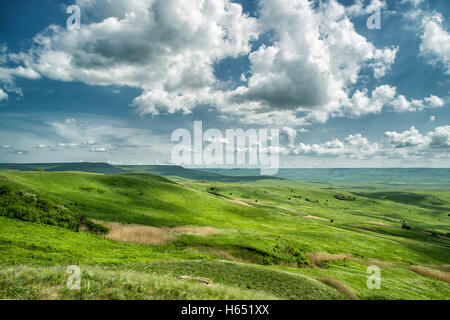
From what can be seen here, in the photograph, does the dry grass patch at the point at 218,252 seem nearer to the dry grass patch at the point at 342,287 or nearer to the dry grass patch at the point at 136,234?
the dry grass patch at the point at 136,234

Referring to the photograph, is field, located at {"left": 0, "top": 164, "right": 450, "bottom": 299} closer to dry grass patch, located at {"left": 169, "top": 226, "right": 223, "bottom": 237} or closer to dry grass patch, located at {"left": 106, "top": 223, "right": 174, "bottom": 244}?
dry grass patch, located at {"left": 106, "top": 223, "right": 174, "bottom": 244}

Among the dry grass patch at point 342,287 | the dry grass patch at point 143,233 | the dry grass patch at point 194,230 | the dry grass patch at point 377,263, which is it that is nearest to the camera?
the dry grass patch at point 342,287

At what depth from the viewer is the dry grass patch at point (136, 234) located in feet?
123

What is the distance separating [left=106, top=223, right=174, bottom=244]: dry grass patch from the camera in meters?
37.5

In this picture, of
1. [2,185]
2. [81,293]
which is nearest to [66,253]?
[81,293]

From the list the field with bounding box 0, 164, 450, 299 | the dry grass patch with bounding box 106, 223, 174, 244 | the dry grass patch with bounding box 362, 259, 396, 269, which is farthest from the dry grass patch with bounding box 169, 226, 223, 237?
the dry grass patch with bounding box 362, 259, 396, 269

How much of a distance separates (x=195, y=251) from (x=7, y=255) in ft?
73.6

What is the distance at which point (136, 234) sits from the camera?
3978 centimetres

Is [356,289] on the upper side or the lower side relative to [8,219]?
lower

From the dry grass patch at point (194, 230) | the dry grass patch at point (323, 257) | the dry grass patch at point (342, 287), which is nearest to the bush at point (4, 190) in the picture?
the dry grass patch at point (194, 230)

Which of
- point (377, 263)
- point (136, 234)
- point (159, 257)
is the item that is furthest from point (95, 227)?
point (377, 263)

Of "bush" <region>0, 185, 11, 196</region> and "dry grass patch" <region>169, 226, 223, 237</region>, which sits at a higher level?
"bush" <region>0, 185, 11, 196</region>

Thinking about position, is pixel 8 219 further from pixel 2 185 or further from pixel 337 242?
pixel 337 242
